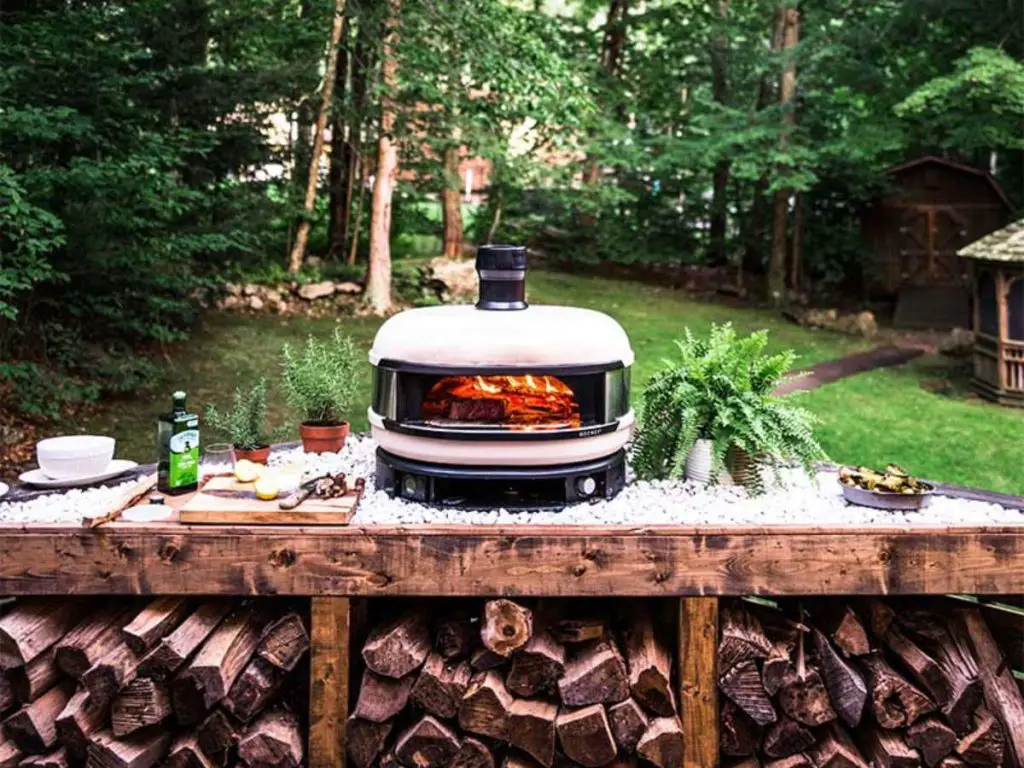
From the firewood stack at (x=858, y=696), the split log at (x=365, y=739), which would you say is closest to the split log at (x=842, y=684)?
the firewood stack at (x=858, y=696)

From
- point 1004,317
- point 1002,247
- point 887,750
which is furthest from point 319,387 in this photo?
point 1002,247

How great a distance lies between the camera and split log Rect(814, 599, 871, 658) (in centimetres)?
260

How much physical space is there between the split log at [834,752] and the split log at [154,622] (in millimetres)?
1919

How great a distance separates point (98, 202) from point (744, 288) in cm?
951

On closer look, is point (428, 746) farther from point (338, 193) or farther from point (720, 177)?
point (720, 177)

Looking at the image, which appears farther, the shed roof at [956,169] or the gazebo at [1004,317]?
the shed roof at [956,169]

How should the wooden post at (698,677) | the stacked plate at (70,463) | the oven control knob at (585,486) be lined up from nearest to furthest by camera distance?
the wooden post at (698,677) < the oven control knob at (585,486) < the stacked plate at (70,463)

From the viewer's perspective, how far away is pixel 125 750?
8.16 feet

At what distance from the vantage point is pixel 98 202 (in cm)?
570

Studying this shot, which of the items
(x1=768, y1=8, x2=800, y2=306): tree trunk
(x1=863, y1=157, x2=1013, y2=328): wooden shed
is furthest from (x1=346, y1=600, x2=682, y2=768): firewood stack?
(x1=863, y1=157, x2=1013, y2=328): wooden shed

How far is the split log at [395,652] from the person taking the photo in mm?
2518

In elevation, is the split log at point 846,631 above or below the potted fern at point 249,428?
below

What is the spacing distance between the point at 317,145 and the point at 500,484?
25.1 feet

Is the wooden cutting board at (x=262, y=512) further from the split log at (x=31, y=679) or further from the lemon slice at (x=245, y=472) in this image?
the split log at (x=31, y=679)
